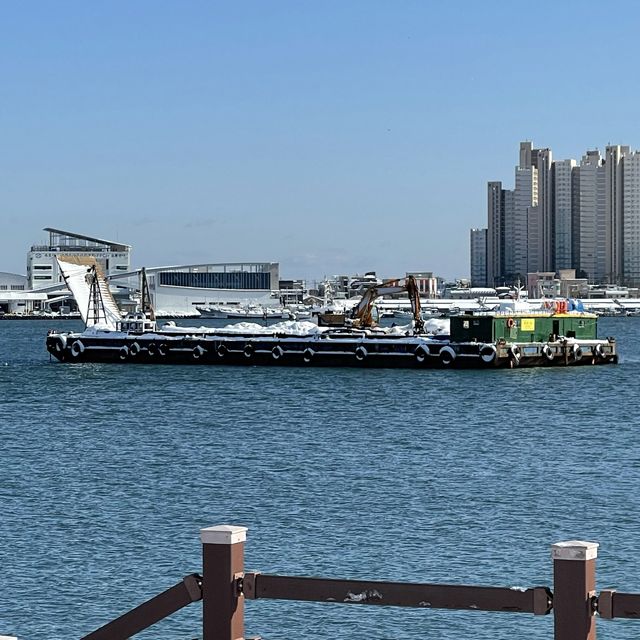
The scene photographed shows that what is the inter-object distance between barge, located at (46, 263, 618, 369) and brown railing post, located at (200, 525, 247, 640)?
59.2 meters

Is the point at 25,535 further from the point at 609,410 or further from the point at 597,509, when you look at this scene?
the point at 609,410

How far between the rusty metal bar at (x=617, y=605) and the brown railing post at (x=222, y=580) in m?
1.76

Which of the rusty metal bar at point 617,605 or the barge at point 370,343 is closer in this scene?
the rusty metal bar at point 617,605

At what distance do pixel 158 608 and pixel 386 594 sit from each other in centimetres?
119

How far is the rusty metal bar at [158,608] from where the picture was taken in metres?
7.40

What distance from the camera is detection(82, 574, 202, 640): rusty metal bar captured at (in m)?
7.40

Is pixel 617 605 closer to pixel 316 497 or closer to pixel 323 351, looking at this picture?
pixel 316 497

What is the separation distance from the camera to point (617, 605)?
6.95 meters

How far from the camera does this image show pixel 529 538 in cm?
2044

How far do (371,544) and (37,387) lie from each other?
4358 cm

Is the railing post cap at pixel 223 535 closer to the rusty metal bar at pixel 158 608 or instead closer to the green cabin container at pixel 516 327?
the rusty metal bar at pixel 158 608

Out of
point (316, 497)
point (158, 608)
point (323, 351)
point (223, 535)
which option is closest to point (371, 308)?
point (323, 351)

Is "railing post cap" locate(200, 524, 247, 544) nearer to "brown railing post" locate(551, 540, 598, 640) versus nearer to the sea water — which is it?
"brown railing post" locate(551, 540, 598, 640)

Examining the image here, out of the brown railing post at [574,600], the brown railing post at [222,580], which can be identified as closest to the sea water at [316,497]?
the brown railing post at [222,580]
